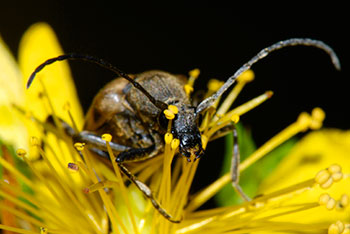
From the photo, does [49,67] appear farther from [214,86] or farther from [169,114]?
[169,114]

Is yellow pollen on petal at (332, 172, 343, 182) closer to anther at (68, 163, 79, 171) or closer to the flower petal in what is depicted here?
anther at (68, 163, 79, 171)

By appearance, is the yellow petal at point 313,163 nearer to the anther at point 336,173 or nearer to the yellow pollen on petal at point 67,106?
the anther at point 336,173

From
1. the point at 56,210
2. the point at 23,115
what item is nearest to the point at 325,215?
the point at 56,210

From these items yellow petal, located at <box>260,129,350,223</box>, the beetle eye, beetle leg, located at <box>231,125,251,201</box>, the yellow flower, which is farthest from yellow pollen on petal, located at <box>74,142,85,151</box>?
yellow petal, located at <box>260,129,350,223</box>

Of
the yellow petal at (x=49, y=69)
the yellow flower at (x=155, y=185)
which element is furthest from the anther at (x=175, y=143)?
the yellow petal at (x=49, y=69)

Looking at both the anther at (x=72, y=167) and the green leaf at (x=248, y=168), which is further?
the green leaf at (x=248, y=168)

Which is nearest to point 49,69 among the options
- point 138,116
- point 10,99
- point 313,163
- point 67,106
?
point 10,99

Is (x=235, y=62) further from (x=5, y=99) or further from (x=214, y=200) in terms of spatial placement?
(x=5, y=99)
